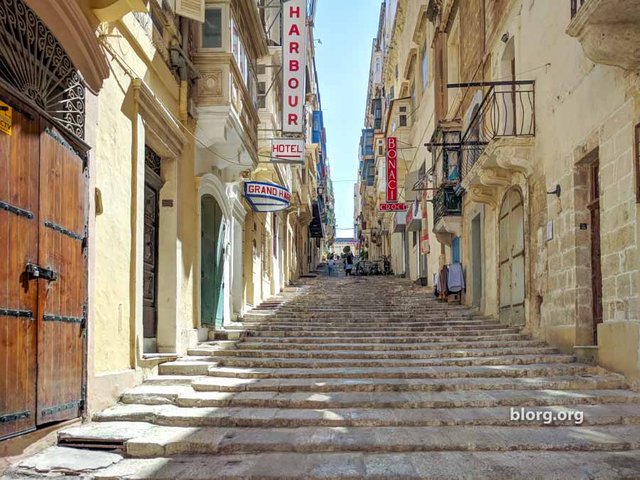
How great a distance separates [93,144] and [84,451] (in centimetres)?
310

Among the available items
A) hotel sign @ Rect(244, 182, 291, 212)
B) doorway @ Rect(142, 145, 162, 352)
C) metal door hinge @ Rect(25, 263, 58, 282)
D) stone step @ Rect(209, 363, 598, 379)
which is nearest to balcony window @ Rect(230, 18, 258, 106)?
hotel sign @ Rect(244, 182, 291, 212)

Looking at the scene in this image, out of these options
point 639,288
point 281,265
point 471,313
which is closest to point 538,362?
point 639,288

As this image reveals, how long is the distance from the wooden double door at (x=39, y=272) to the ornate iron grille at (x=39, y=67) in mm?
260

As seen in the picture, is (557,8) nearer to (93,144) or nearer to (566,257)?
(566,257)

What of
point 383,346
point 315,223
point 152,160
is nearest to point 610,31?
point 383,346

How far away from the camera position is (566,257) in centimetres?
934

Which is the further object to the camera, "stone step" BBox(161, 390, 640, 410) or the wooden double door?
"stone step" BBox(161, 390, 640, 410)

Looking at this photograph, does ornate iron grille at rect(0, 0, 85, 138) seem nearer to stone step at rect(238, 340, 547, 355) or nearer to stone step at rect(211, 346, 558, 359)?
stone step at rect(211, 346, 558, 359)

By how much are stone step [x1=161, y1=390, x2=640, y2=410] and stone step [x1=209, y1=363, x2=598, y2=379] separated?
86cm

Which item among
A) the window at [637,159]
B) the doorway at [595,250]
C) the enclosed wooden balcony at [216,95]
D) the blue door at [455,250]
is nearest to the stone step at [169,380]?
the enclosed wooden balcony at [216,95]

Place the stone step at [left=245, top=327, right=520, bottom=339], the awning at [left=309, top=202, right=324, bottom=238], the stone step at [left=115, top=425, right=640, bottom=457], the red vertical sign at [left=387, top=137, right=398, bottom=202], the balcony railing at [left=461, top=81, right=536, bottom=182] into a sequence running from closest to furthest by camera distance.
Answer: the stone step at [left=115, top=425, right=640, bottom=457] → the balcony railing at [left=461, top=81, right=536, bottom=182] → the stone step at [left=245, top=327, right=520, bottom=339] → the red vertical sign at [left=387, top=137, right=398, bottom=202] → the awning at [left=309, top=202, right=324, bottom=238]

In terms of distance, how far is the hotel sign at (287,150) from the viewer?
14086 millimetres

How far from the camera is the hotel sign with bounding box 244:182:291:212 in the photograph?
48.7 ft

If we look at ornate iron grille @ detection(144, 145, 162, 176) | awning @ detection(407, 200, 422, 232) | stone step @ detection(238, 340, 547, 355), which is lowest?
stone step @ detection(238, 340, 547, 355)
